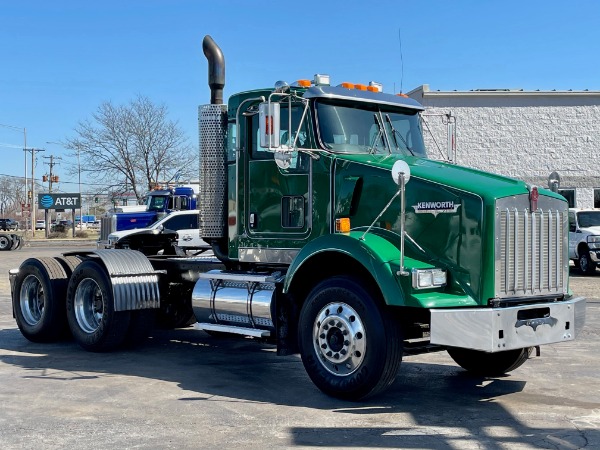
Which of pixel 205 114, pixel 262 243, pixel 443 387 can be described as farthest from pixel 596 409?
pixel 205 114

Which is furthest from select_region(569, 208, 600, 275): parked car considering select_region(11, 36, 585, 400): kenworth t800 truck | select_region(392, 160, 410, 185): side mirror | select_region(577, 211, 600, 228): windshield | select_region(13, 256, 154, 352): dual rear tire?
select_region(392, 160, 410, 185): side mirror

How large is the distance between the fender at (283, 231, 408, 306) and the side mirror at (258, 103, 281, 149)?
981 mm

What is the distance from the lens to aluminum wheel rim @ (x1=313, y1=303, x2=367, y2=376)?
684 cm

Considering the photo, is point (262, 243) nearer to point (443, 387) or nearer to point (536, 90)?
point (443, 387)

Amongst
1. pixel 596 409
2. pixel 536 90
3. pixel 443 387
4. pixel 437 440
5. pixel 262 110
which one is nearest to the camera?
pixel 437 440

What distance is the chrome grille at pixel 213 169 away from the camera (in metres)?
8.90

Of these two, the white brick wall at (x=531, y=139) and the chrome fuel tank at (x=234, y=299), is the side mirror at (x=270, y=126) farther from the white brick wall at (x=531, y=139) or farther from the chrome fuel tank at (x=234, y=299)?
the white brick wall at (x=531, y=139)

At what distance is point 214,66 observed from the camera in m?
9.30

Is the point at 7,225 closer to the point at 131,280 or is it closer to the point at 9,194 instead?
the point at 9,194

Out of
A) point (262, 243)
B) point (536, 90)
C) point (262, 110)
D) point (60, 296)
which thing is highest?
point (536, 90)

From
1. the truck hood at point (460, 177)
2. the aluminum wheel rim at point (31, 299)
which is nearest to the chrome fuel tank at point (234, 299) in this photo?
the truck hood at point (460, 177)

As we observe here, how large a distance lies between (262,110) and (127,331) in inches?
143

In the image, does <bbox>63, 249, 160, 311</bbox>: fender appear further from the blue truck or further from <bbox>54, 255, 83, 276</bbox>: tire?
the blue truck

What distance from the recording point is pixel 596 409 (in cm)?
673
